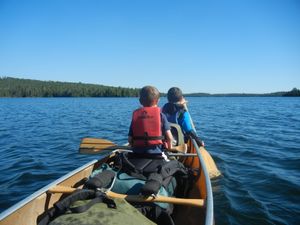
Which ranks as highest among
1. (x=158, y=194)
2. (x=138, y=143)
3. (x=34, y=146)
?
(x=138, y=143)

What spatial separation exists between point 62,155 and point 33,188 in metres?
3.60

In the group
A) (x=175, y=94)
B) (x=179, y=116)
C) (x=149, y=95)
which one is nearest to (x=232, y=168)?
(x=179, y=116)

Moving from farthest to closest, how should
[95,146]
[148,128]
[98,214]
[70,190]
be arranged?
Result: 1. [95,146]
2. [148,128]
3. [70,190]
4. [98,214]

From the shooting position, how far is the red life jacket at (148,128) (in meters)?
4.51

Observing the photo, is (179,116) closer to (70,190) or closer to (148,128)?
(148,128)

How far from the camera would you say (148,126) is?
4.53m

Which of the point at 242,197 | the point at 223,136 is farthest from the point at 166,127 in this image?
the point at 223,136

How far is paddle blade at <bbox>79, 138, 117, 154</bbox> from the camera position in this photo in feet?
21.7

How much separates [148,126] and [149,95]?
0.50 metres

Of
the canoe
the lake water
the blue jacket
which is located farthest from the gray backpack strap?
the canoe

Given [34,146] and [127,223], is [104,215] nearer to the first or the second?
[127,223]

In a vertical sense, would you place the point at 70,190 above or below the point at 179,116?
below

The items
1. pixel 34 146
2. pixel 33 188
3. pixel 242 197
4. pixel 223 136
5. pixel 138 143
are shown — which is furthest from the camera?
pixel 223 136

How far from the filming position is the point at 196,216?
4000 millimetres
